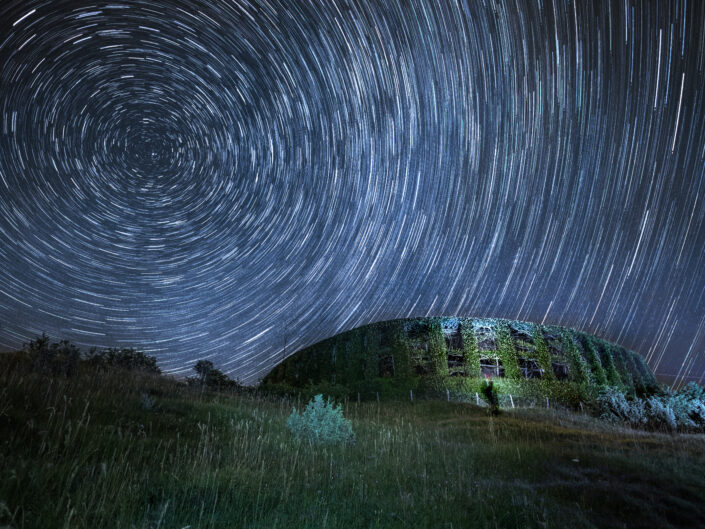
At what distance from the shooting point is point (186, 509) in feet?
11.7

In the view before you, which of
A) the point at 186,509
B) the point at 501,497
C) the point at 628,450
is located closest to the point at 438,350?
the point at 628,450

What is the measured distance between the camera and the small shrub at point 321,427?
7.68 metres

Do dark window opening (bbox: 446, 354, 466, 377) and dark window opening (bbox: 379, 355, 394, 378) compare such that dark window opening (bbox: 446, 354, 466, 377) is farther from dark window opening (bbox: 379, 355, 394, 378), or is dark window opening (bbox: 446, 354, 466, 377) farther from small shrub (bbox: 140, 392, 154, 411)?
small shrub (bbox: 140, 392, 154, 411)

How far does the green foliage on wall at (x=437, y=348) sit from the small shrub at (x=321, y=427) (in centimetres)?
3134

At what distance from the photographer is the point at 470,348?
38906 millimetres

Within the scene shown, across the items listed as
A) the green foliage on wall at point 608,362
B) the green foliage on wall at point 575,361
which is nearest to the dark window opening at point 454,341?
the green foliage on wall at point 575,361

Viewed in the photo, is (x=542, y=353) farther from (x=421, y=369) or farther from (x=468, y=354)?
A: (x=421, y=369)

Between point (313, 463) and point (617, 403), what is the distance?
97.9 ft

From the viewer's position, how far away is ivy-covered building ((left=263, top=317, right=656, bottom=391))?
3812 centimetres

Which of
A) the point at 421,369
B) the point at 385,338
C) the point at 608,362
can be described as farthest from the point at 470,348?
the point at 608,362

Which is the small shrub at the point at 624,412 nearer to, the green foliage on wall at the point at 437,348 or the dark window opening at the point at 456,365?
the dark window opening at the point at 456,365

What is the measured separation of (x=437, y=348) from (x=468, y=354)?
314 centimetres

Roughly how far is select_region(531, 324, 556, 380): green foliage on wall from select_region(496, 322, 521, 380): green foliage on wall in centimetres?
282

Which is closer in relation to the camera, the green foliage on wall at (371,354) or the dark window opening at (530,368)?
the dark window opening at (530,368)
